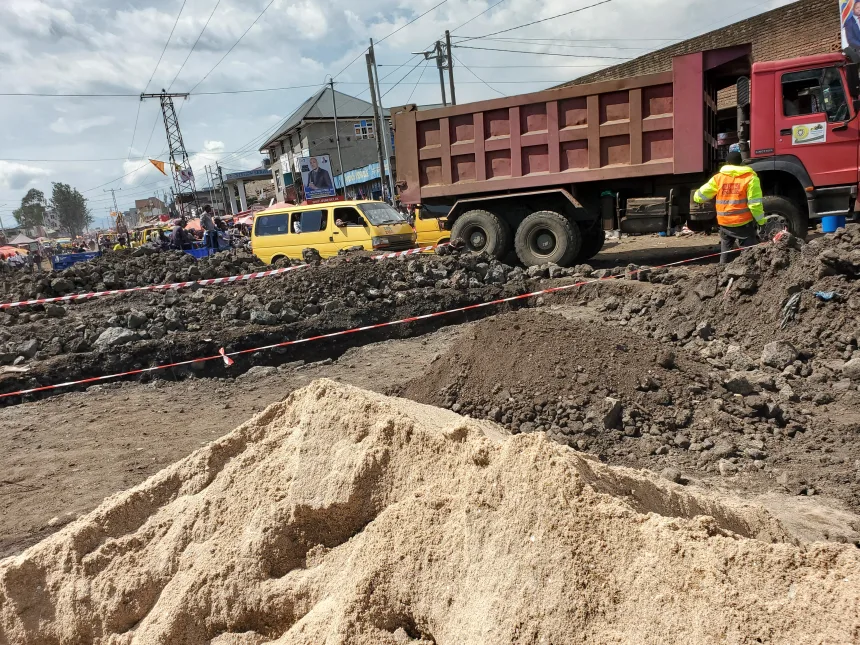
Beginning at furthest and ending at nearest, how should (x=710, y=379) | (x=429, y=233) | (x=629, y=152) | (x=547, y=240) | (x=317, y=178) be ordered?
(x=317, y=178) < (x=429, y=233) < (x=547, y=240) < (x=629, y=152) < (x=710, y=379)

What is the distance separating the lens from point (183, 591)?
2303mm

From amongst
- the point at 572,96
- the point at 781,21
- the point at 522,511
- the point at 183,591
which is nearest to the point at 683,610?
the point at 522,511

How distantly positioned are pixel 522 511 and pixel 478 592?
0.28 metres

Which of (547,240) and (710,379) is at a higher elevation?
(547,240)

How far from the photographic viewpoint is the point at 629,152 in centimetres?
1032

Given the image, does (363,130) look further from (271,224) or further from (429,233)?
(429,233)

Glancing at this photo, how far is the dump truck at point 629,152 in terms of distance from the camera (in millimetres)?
8984

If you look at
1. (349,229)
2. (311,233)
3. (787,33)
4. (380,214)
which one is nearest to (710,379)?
(349,229)

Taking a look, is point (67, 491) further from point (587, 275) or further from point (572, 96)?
point (572, 96)

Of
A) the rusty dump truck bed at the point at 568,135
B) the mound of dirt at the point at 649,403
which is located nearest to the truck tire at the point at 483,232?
the rusty dump truck bed at the point at 568,135

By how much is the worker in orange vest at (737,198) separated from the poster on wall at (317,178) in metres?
34.9

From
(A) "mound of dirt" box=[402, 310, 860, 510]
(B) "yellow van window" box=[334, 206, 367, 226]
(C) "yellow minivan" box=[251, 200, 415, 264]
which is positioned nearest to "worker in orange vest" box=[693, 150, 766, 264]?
(A) "mound of dirt" box=[402, 310, 860, 510]

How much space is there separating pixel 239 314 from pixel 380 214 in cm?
562

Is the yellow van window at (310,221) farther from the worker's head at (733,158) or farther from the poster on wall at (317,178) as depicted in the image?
the poster on wall at (317,178)
